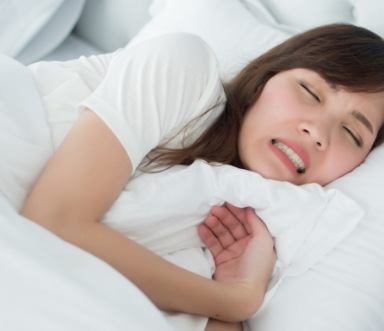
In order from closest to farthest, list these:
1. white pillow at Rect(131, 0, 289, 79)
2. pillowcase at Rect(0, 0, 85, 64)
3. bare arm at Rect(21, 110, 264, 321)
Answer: bare arm at Rect(21, 110, 264, 321), white pillow at Rect(131, 0, 289, 79), pillowcase at Rect(0, 0, 85, 64)

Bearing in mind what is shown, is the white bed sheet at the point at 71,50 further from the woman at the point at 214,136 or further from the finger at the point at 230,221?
the finger at the point at 230,221

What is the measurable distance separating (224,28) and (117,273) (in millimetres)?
762

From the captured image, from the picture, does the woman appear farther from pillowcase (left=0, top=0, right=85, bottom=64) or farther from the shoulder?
pillowcase (left=0, top=0, right=85, bottom=64)

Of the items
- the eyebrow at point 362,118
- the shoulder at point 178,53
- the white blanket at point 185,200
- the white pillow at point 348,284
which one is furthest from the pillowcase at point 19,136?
the eyebrow at point 362,118

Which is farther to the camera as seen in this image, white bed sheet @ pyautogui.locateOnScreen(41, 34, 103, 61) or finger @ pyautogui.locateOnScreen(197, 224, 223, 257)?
white bed sheet @ pyautogui.locateOnScreen(41, 34, 103, 61)

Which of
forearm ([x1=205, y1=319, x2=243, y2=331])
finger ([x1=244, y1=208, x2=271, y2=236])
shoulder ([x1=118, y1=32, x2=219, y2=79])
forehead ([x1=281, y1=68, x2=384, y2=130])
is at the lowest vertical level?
forearm ([x1=205, y1=319, x2=243, y2=331])

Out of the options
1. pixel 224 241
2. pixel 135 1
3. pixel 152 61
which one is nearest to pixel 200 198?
pixel 224 241

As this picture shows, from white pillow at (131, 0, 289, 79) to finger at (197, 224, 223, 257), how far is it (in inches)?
14.0

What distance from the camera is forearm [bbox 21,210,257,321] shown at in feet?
2.60

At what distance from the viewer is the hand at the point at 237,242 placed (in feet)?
2.91

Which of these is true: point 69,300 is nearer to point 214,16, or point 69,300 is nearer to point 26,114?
point 26,114

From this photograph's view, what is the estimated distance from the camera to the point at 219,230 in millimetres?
938

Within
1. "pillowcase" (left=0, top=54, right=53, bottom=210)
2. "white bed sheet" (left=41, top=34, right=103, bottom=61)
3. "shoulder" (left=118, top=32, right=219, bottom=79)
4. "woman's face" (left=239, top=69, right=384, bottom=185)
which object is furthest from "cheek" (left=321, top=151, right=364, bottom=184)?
"white bed sheet" (left=41, top=34, right=103, bottom=61)

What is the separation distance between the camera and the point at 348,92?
37.9 inches
